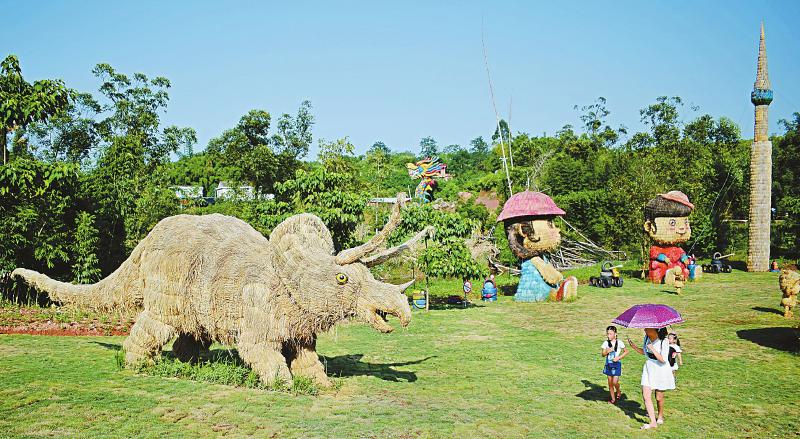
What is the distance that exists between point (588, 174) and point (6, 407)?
1483 inches

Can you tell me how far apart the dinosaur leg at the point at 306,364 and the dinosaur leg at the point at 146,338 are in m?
1.59

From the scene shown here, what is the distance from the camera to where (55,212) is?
1565 cm

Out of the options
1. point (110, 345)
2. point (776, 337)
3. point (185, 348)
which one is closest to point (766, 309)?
point (776, 337)

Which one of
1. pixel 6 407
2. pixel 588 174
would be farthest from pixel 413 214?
pixel 588 174

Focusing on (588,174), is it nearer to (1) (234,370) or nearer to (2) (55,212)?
(2) (55,212)

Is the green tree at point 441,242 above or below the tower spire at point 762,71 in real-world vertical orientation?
below

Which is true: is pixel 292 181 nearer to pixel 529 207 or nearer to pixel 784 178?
pixel 529 207

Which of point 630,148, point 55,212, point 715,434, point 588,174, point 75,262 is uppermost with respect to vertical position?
point 630,148

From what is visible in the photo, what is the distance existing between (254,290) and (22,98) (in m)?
7.68

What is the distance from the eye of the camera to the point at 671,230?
2058 cm

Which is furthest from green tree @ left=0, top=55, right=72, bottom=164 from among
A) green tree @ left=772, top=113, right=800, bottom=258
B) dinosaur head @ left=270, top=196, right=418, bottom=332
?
A: green tree @ left=772, top=113, right=800, bottom=258

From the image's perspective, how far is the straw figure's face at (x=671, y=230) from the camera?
810 inches

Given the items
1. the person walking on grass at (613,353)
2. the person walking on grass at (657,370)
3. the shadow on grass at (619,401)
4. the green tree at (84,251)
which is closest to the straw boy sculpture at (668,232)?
the shadow on grass at (619,401)

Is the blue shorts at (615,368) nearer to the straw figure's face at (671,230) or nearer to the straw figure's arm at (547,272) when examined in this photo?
the straw figure's arm at (547,272)
